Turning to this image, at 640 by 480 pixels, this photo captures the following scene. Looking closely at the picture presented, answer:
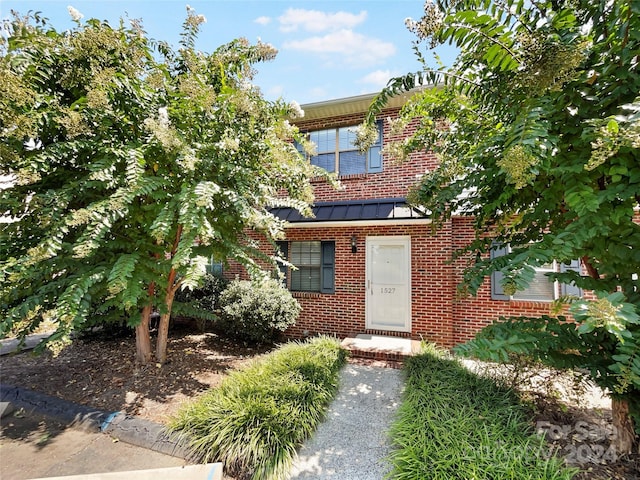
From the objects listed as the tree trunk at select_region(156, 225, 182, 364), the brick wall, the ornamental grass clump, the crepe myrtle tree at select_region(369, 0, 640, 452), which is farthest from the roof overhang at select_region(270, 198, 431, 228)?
the ornamental grass clump

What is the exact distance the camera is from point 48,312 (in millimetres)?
4188

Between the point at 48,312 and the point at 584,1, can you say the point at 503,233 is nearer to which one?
the point at 584,1

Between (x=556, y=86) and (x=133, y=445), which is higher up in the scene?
(x=556, y=86)

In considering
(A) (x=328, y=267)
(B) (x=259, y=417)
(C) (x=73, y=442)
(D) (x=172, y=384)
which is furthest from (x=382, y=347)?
(C) (x=73, y=442)

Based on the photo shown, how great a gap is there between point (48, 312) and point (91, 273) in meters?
1.17

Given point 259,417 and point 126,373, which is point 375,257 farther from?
point 126,373

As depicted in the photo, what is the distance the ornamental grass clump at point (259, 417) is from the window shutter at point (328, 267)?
305 cm

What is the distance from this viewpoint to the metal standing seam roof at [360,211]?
671cm

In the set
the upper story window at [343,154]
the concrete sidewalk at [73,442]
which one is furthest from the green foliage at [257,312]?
the upper story window at [343,154]

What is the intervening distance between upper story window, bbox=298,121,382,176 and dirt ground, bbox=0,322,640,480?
542 centimetres

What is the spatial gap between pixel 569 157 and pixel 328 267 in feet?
19.3

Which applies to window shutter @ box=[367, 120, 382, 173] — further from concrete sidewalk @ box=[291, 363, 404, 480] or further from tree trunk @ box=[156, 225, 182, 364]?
tree trunk @ box=[156, 225, 182, 364]

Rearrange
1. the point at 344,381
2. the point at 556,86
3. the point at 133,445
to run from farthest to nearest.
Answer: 1. the point at 344,381
2. the point at 133,445
3. the point at 556,86

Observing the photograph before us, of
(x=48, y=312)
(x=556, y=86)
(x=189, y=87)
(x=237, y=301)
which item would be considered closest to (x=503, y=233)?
(x=556, y=86)
